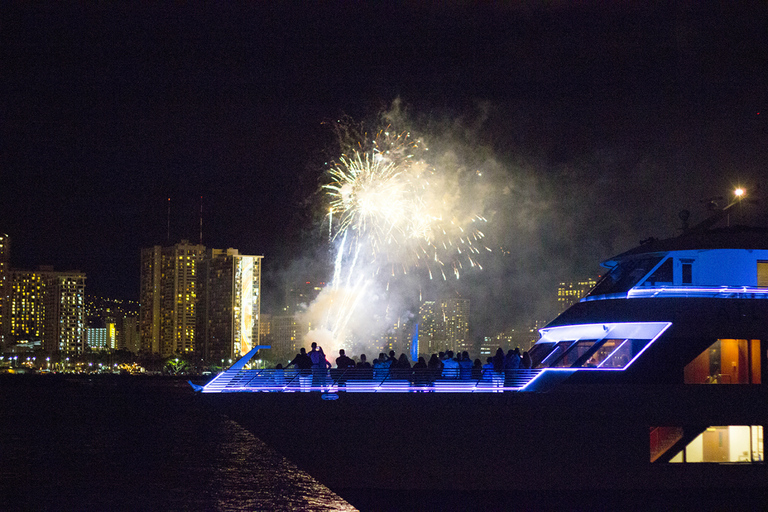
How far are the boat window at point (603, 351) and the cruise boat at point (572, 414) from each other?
5 cm

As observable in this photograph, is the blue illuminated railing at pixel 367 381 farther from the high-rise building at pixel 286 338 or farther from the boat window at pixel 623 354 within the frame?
the high-rise building at pixel 286 338

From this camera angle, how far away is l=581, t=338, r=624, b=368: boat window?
20000 millimetres

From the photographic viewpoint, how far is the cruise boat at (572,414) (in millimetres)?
18047

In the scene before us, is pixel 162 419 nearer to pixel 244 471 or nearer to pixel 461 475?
pixel 244 471

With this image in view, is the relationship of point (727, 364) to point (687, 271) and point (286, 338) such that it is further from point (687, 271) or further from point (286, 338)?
point (286, 338)

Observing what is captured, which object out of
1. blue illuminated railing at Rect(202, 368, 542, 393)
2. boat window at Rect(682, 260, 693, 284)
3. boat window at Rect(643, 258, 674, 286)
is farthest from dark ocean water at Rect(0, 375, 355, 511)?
boat window at Rect(682, 260, 693, 284)

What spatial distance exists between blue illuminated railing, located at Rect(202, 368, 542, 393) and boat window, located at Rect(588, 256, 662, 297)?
4822mm

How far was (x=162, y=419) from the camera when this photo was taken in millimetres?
58812

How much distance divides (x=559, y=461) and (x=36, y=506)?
12896 mm

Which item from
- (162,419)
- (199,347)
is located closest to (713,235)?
(162,419)

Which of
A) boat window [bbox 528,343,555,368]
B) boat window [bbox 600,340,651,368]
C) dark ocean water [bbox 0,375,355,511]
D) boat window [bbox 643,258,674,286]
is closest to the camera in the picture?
boat window [bbox 600,340,651,368]

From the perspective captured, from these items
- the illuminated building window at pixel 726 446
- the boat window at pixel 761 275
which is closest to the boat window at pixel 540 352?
the illuminated building window at pixel 726 446

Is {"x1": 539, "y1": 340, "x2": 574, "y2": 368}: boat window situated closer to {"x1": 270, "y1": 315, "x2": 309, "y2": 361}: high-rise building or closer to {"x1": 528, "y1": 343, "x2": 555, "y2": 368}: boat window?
{"x1": 528, "y1": 343, "x2": 555, "y2": 368}: boat window

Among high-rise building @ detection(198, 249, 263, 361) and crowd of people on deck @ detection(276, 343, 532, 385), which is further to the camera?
high-rise building @ detection(198, 249, 263, 361)
